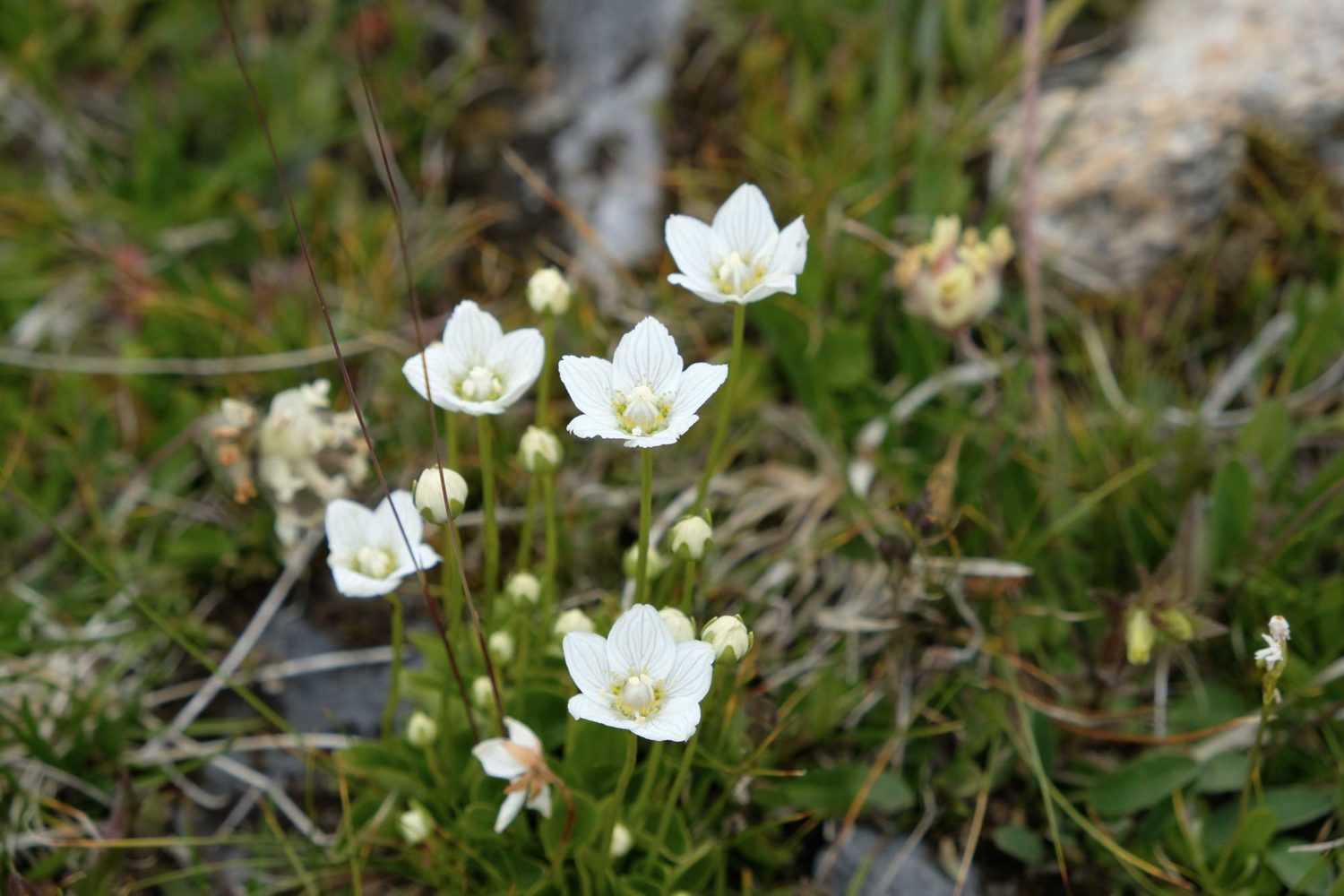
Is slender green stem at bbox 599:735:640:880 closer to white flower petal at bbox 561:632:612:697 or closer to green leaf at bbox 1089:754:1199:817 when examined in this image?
white flower petal at bbox 561:632:612:697

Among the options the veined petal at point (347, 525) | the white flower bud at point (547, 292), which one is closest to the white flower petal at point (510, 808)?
the veined petal at point (347, 525)

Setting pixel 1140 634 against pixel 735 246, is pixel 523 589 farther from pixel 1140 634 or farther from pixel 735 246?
pixel 1140 634

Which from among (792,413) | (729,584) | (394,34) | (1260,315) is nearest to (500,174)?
(394,34)

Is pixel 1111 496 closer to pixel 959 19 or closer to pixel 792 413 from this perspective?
pixel 792 413

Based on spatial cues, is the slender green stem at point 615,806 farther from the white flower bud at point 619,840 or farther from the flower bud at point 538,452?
the flower bud at point 538,452

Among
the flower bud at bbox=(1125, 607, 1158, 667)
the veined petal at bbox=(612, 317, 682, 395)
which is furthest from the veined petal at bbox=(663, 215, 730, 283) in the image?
the flower bud at bbox=(1125, 607, 1158, 667)

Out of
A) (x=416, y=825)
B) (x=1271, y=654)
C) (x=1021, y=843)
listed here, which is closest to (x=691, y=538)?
(x=416, y=825)
